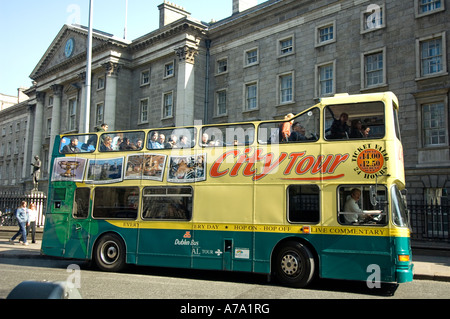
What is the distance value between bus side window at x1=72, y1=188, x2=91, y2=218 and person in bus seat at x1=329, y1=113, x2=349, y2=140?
662 centimetres

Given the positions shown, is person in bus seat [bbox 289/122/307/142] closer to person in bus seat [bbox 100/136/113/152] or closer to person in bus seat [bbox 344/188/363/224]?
person in bus seat [bbox 344/188/363/224]

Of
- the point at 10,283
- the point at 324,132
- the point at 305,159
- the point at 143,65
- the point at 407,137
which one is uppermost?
the point at 143,65

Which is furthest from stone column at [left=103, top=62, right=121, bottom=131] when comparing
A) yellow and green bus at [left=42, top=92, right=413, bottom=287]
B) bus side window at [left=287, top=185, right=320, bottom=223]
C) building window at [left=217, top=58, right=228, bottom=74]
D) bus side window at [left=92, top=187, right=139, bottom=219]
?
bus side window at [left=287, top=185, right=320, bottom=223]

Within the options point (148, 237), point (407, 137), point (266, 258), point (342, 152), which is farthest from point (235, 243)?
point (407, 137)

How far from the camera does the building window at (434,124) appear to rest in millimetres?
20188

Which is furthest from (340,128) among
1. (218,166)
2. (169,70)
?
(169,70)

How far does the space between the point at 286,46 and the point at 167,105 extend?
10882 millimetres

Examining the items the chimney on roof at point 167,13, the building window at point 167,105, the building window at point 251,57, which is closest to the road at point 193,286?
the building window at point 251,57

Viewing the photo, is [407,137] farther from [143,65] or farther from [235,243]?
[143,65]

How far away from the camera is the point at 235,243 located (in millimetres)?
9547

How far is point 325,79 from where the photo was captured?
2444 centimetres

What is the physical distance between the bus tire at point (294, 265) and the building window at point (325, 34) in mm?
18137

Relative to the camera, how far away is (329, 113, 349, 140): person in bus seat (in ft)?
28.9

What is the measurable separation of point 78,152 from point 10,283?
408cm
